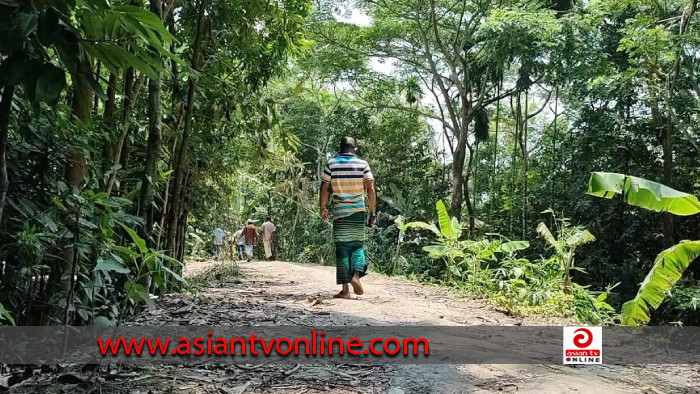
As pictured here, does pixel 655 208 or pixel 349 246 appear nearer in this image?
pixel 655 208

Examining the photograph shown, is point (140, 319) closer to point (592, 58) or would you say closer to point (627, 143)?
point (592, 58)

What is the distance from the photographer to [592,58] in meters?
12.4

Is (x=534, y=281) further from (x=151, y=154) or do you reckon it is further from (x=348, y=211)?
(x=151, y=154)

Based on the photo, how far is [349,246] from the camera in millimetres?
5270

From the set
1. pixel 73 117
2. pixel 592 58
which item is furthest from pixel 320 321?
pixel 592 58

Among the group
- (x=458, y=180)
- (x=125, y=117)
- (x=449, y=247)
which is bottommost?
(x=449, y=247)

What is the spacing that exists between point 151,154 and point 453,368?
262 centimetres

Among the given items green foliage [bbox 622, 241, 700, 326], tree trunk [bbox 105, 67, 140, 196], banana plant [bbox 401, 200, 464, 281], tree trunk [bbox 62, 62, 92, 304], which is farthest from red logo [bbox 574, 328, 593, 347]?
banana plant [bbox 401, 200, 464, 281]

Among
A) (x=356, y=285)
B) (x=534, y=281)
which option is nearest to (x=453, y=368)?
(x=356, y=285)

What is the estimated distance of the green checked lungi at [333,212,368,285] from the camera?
17.2 ft

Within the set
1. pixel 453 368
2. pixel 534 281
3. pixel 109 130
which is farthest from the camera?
pixel 534 281

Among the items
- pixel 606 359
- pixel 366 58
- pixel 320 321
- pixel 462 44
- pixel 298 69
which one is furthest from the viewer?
pixel 298 69

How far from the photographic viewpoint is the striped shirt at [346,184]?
534 cm

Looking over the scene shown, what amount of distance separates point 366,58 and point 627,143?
25.7ft
